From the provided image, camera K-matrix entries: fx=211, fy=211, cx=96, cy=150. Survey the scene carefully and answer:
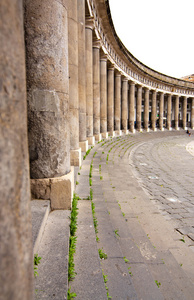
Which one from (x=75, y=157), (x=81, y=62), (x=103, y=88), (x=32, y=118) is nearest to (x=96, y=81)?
(x=103, y=88)

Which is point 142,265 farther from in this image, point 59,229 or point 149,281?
point 59,229

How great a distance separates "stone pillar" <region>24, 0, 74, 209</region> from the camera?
3.37 metres

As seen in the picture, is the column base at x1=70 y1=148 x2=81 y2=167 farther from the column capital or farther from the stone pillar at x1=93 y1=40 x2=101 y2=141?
the column capital

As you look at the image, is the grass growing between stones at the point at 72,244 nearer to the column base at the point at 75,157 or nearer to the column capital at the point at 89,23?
the column base at the point at 75,157

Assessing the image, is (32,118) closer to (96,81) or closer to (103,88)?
(96,81)

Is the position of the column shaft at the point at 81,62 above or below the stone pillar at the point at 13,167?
above

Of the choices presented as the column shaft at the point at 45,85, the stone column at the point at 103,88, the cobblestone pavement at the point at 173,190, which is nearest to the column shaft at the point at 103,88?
the stone column at the point at 103,88

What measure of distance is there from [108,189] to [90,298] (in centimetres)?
396

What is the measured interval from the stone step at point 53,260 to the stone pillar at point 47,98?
20.3 inches

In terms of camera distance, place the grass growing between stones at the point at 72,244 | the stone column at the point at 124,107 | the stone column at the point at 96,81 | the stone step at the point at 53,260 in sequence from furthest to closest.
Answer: the stone column at the point at 124,107 → the stone column at the point at 96,81 → the grass growing between stones at the point at 72,244 → the stone step at the point at 53,260

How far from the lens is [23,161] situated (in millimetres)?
1073

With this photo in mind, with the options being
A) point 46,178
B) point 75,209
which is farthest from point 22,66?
point 75,209

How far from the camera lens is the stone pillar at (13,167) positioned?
0.90 meters

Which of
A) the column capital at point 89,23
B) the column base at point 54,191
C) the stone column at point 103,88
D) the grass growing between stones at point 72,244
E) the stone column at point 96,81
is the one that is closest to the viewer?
the grass growing between stones at point 72,244
